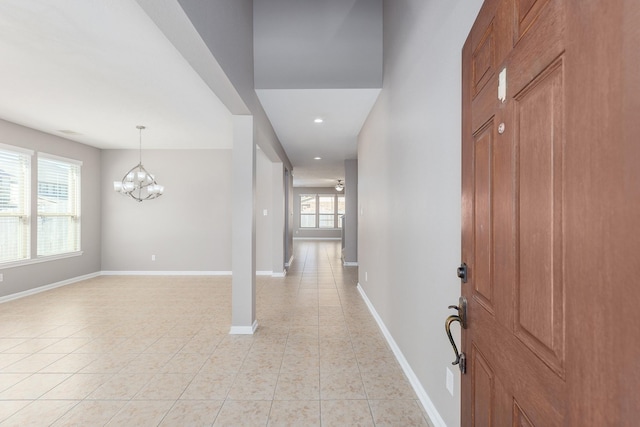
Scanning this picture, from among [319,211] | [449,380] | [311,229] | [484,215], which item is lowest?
[449,380]

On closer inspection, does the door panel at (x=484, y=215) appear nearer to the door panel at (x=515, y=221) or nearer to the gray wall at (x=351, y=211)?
the door panel at (x=515, y=221)

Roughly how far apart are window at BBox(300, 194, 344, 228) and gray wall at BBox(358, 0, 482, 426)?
1146 cm

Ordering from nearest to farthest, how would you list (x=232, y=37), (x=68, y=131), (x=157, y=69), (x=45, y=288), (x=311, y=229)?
1. (x=232, y=37)
2. (x=157, y=69)
3. (x=68, y=131)
4. (x=45, y=288)
5. (x=311, y=229)

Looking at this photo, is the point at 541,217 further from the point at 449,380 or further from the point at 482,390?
the point at 449,380

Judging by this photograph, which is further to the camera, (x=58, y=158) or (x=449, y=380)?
(x=58, y=158)

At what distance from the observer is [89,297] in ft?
16.5

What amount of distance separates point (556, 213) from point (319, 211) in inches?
569

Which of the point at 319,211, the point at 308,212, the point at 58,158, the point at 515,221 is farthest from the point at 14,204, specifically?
the point at 319,211

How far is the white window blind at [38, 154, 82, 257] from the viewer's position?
5383 mm

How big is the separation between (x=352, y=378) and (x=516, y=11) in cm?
254

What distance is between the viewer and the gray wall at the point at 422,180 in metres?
1.73

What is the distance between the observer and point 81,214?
6.20m

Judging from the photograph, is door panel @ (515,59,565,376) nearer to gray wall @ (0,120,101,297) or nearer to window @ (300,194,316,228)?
gray wall @ (0,120,101,297)

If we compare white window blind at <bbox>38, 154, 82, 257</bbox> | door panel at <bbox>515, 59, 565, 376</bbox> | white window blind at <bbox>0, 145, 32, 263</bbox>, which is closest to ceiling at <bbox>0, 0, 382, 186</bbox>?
white window blind at <bbox>0, 145, 32, 263</bbox>
